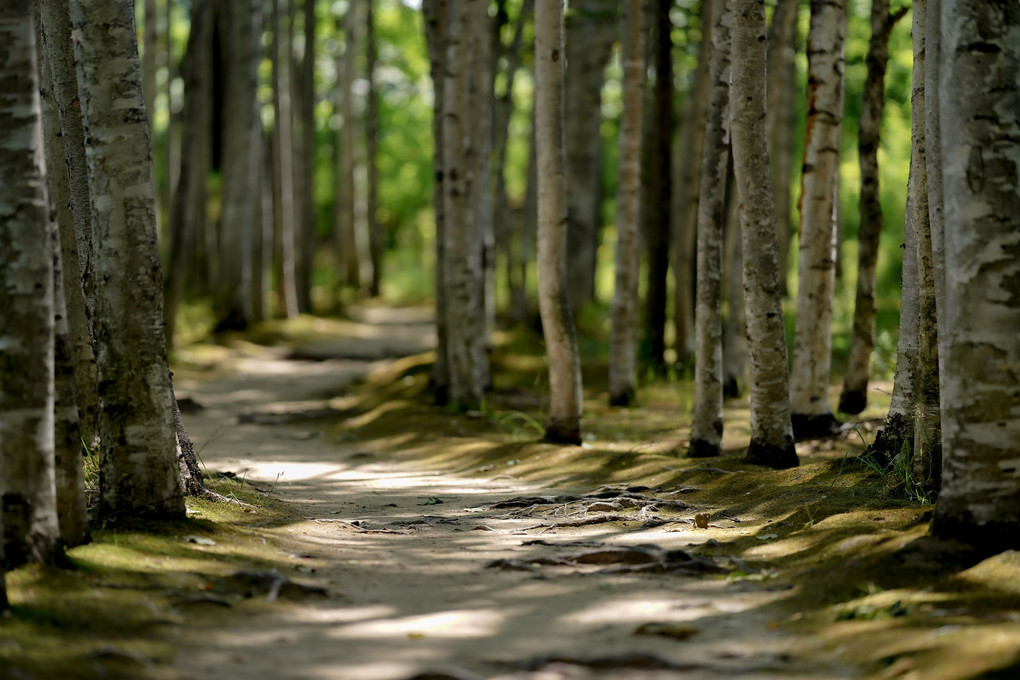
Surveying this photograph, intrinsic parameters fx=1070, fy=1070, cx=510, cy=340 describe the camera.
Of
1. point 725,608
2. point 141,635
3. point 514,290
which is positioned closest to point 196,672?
point 141,635

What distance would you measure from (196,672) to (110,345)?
250 centimetres

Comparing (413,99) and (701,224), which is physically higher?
(413,99)

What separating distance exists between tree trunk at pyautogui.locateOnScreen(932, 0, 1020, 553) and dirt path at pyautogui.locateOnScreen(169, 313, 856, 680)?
1.12 meters

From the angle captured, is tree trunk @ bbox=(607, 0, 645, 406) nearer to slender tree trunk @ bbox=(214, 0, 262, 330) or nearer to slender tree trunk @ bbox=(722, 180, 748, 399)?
slender tree trunk @ bbox=(722, 180, 748, 399)

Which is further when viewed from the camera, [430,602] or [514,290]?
[514,290]

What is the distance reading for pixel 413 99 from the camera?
4388 centimetres

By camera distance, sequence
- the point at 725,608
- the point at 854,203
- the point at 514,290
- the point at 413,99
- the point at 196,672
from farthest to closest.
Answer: the point at 413,99 < the point at 854,203 < the point at 514,290 < the point at 725,608 < the point at 196,672

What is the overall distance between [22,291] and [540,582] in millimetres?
2910

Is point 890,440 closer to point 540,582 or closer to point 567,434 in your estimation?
point 540,582

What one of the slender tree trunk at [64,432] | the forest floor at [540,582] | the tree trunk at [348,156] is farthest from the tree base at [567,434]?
the tree trunk at [348,156]

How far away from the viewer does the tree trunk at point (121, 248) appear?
236 inches

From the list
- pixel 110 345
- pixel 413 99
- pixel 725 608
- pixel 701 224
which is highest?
pixel 413 99

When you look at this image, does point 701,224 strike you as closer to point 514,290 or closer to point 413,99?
point 514,290

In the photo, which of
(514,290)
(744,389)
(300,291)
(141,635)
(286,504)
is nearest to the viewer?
(141,635)
